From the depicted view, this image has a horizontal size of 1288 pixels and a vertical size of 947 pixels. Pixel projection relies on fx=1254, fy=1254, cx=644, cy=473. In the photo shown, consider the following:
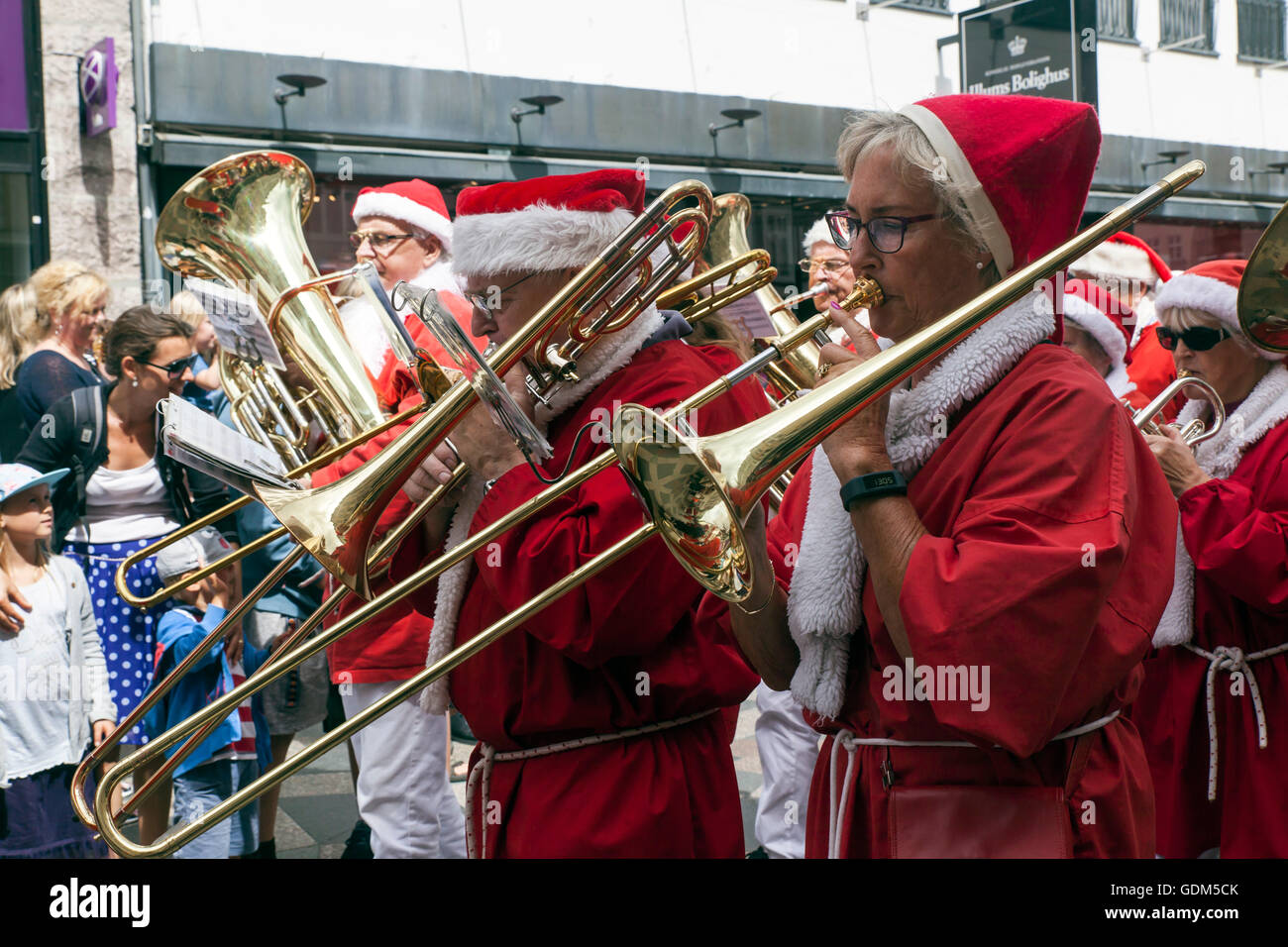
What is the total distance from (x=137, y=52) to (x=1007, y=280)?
7892 mm

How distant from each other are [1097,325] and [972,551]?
8.23 ft

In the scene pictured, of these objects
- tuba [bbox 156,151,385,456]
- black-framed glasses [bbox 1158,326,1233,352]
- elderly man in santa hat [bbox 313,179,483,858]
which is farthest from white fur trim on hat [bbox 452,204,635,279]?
black-framed glasses [bbox 1158,326,1233,352]

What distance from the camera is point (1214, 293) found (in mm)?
3203


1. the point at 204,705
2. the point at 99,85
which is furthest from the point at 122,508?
the point at 99,85

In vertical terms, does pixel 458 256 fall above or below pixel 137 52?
below

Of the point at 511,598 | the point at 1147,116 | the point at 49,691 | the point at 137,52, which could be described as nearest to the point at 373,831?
the point at 49,691

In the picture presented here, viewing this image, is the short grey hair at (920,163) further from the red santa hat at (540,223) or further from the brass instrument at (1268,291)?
the brass instrument at (1268,291)

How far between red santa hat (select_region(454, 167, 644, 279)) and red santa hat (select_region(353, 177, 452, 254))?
2.15 metres

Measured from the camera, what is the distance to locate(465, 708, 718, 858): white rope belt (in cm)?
232

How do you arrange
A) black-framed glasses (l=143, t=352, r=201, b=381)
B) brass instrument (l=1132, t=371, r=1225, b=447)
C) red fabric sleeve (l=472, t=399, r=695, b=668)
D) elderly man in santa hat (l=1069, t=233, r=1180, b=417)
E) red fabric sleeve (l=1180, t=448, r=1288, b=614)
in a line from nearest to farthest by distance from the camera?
red fabric sleeve (l=472, t=399, r=695, b=668) < red fabric sleeve (l=1180, t=448, r=1288, b=614) < brass instrument (l=1132, t=371, r=1225, b=447) < black-framed glasses (l=143, t=352, r=201, b=381) < elderly man in santa hat (l=1069, t=233, r=1180, b=417)

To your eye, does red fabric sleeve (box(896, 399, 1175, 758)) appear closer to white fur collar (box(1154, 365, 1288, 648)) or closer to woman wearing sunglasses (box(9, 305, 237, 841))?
white fur collar (box(1154, 365, 1288, 648))

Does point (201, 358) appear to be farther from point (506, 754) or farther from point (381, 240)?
point (506, 754)

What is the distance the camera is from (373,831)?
372 centimetres
